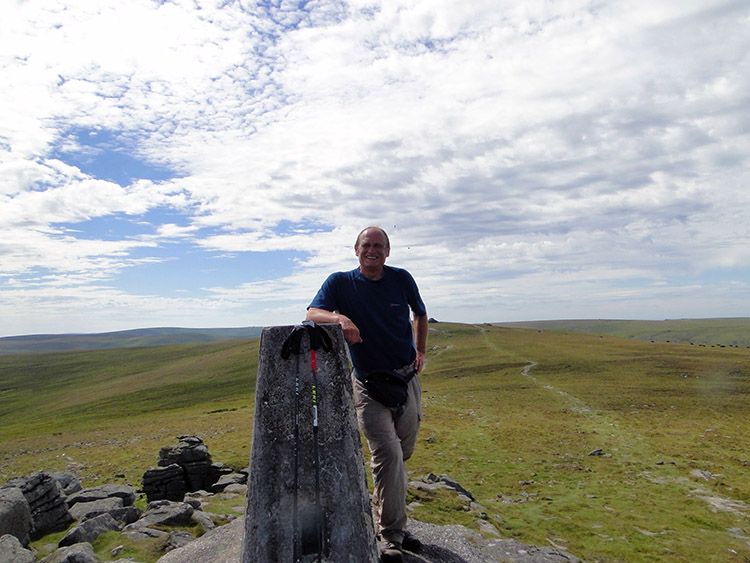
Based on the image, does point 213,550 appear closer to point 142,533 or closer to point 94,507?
point 142,533

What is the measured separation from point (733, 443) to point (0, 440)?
6105cm

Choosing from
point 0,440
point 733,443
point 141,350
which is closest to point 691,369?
point 733,443

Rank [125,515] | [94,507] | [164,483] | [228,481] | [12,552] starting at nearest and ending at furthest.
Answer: [12,552], [125,515], [94,507], [228,481], [164,483]

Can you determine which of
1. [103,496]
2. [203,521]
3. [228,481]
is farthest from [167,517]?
[228,481]

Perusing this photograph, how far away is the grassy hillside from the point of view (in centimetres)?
1121

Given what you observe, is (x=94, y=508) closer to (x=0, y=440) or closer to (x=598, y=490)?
(x=598, y=490)

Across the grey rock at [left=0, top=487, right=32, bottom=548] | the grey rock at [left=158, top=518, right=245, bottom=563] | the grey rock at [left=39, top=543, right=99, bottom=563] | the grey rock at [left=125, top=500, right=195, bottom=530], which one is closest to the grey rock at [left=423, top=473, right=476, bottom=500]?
the grey rock at [left=125, top=500, right=195, bottom=530]

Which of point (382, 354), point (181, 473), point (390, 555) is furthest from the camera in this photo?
point (181, 473)

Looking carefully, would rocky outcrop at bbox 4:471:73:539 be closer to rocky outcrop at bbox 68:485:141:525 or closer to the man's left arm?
rocky outcrop at bbox 68:485:141:525

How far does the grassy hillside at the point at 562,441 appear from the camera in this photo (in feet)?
36.8

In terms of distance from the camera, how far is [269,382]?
499 cm

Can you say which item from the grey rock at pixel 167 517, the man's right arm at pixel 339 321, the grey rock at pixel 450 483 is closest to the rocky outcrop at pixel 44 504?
the grey rock at pixel 167 517

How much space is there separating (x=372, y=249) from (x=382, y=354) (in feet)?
4.48

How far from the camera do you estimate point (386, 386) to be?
5863 millimetres
